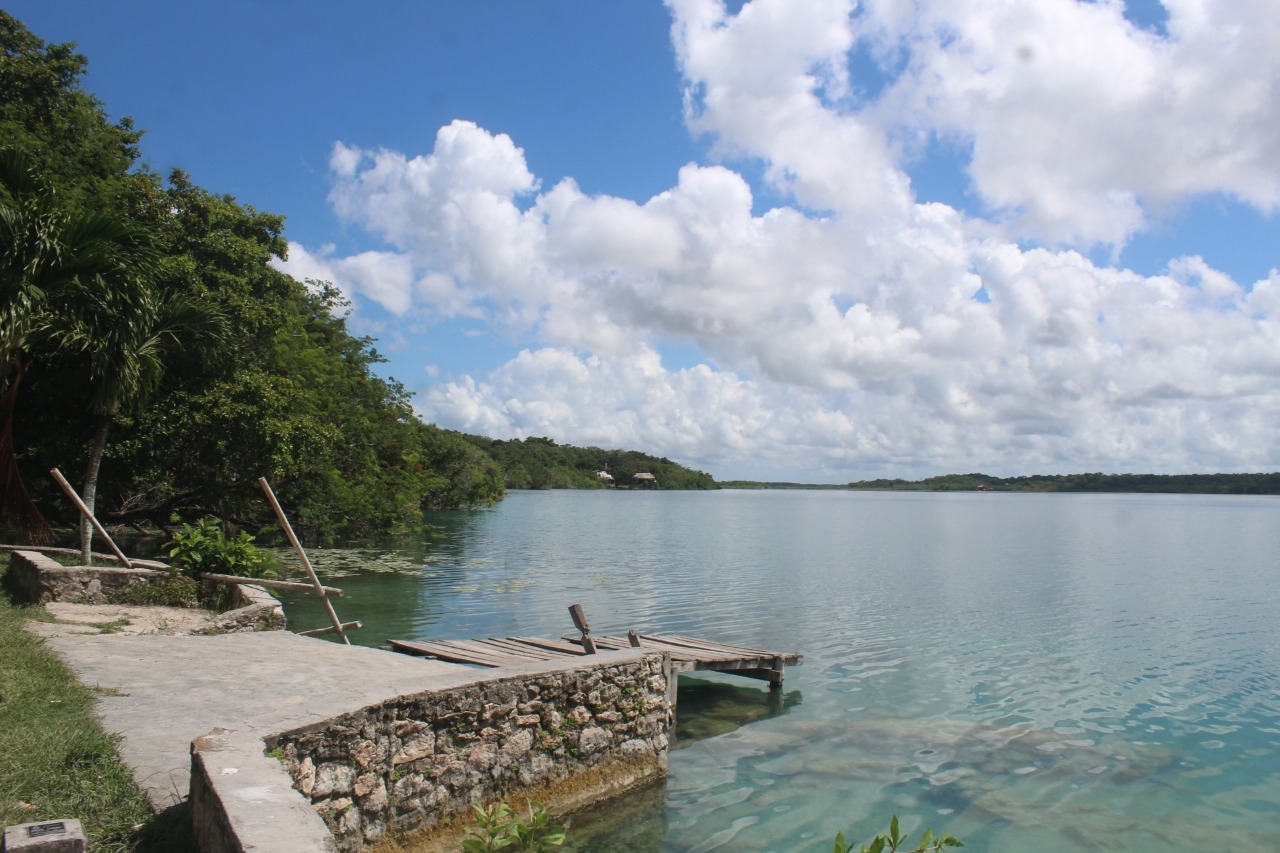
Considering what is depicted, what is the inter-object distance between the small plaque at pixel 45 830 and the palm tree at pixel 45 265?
11.9m

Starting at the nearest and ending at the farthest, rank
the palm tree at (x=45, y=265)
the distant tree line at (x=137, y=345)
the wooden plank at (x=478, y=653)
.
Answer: the wooden plank at (x=478, y=653) < the palm tree at (x=45, y=265) < the distant tree line at (x=137, y=345)

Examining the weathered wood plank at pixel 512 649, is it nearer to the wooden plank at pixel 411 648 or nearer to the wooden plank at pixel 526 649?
the wooden plank at pixel 526 649

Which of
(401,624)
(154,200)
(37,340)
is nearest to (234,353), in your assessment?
(154,200)

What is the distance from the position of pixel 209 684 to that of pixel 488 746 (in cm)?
325

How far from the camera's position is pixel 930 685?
13289 millimetres

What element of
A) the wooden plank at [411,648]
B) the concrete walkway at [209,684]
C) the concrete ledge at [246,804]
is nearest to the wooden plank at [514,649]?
the wooden plank at [411,648]

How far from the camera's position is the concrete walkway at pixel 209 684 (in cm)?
567

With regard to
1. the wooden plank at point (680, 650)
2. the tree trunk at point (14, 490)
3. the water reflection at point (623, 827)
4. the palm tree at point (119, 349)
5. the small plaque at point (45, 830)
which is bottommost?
the water reflection at point (623, 827)

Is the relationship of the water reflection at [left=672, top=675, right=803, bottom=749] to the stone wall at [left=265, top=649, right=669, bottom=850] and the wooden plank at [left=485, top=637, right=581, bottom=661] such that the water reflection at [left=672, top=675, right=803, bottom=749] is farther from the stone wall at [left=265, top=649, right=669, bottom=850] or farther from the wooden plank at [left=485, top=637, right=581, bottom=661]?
the stone wall at [left=265, top=649, right=669, bottom=850]

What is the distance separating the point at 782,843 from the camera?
24.7 feet

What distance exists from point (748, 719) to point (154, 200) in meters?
20.1

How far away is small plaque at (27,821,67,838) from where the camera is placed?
11.8ft

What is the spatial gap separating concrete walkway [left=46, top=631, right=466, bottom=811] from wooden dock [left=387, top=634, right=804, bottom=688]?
2.28 ft

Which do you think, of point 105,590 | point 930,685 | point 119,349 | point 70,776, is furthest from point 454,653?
point 119,349
